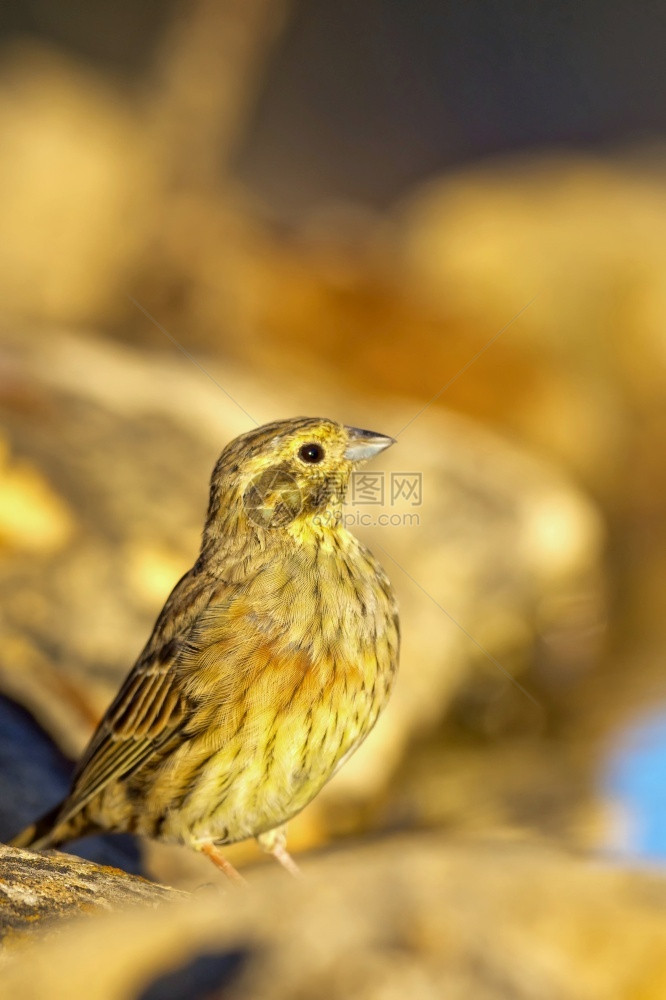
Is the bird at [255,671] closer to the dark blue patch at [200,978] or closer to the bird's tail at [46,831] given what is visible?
the bird's tail at [46,831]

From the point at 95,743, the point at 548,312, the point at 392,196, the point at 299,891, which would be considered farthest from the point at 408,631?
the point at 392,196

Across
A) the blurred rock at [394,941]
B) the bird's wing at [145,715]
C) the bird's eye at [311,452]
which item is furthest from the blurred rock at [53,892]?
the bird's eye at [311,452]

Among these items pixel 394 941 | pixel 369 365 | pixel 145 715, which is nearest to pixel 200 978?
pixel 394 941

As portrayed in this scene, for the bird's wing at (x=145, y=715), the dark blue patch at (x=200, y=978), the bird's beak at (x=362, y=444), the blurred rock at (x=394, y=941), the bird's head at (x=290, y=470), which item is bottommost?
the dark blue patch at (x=200, y=978)

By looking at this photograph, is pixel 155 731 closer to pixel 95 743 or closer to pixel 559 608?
pixel 95 743

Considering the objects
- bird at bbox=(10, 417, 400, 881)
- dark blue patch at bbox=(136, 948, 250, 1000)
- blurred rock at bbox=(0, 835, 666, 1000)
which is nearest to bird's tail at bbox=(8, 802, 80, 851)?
bird at bbox=(10, 417, 400, 881)

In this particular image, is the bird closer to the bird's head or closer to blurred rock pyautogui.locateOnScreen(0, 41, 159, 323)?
the bird's head

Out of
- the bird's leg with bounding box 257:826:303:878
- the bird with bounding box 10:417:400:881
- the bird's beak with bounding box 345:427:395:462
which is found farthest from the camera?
the bird's leg with bounding box 257:826:303:878

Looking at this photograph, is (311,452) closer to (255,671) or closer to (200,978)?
(255,671)
